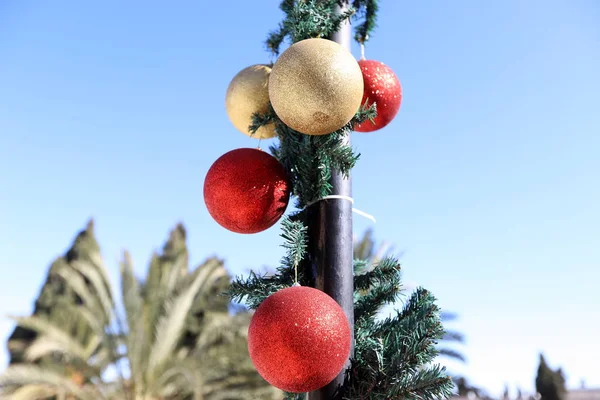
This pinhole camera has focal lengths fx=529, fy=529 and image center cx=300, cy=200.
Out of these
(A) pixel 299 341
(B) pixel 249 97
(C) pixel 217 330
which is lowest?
(A) pixel 299 341

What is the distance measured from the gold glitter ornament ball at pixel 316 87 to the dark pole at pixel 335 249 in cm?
19

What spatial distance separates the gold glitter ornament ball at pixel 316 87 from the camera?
3.63 feet

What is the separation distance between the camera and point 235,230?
1.25 metres

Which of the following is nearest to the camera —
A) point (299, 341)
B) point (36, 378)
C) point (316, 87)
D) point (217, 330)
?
point (299, 341)

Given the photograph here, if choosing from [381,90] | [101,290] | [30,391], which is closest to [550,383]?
[101,290]

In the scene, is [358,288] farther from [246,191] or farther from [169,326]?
[169,326]

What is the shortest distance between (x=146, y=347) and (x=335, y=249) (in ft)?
23.5

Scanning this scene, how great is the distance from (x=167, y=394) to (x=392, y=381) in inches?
333

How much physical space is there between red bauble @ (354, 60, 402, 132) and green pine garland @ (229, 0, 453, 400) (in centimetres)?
9

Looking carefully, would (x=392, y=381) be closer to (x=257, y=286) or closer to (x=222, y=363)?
(x=257, y=286)

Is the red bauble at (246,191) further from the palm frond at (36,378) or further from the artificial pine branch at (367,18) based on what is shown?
the palm frond at (36,378)

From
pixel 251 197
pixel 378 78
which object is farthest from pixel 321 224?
pixel 378 78

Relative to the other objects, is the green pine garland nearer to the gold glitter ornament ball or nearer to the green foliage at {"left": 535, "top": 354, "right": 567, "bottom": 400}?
the gold glitter ornament ball

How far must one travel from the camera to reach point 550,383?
10.1m
